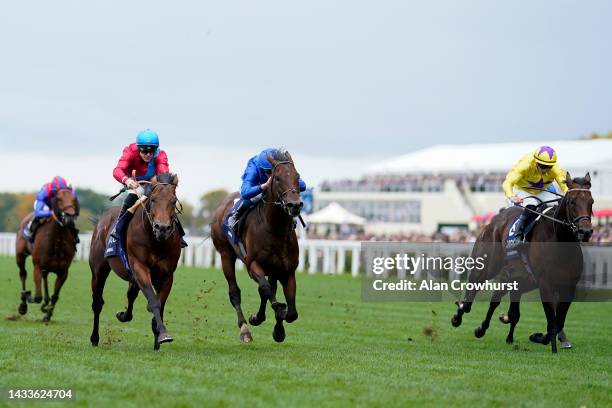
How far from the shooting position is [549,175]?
12773 mm

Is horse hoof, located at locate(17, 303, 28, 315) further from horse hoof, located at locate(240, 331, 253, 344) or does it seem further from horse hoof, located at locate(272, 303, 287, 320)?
horse hoof, located at locate(272, 303, 287, 320)

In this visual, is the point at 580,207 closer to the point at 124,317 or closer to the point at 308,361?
the point at 308,361

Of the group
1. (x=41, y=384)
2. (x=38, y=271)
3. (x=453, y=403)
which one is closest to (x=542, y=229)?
(x=453, y=403)

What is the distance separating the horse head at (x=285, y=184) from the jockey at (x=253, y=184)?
182mm

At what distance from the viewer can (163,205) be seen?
9766mm

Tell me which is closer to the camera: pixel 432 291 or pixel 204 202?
pixel 432 291

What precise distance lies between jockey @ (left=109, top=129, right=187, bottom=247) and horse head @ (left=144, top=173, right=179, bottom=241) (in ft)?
0.97

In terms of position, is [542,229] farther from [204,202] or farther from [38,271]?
[204,202]

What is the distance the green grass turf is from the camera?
24.5 ft

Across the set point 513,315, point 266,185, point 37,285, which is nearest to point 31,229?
point 37,285

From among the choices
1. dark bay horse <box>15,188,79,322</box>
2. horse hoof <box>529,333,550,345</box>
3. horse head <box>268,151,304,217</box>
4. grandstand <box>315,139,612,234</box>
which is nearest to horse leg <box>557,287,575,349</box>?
horse hoof <box>529,333,550,345</box>

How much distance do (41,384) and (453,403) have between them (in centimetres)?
303

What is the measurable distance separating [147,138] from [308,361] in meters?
2.96

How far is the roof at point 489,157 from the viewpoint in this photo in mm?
43844
